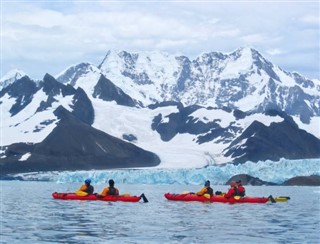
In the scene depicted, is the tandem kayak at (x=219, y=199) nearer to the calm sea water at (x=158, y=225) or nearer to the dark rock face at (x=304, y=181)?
the calm sea water at (x=158, y=225)

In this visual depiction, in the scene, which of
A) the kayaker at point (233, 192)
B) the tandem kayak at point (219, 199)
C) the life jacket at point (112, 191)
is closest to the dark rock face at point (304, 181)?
the tandem kayak at point (219, 199)

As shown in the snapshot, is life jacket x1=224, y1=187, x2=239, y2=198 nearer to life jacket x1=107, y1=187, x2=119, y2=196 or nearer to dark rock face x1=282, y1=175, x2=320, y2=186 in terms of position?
life jacket x1=107, y1=187, x2=119, y2=196

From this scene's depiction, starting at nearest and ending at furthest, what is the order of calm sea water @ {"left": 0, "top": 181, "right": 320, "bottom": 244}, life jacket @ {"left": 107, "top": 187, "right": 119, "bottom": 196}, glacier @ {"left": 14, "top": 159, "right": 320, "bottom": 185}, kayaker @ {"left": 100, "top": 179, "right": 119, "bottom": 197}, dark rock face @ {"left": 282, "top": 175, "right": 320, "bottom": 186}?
calm sea water @ {"left": 0, "top": 181, "right": 320, "bottom": 244}, kayaker @ {"left": 100, "top": 179, "right": 119, "bottom": 197}, life jacket @ {"left": 107, "top": 187, "right": 119, "bottom": 196}, glacier @ {"left": 14, "top": 159, "right": 320, "bottom": 185}, dark rock face @ {"left": 282, "top": 175, "right": 320, "bottom": 186}

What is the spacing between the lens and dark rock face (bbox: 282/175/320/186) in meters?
184

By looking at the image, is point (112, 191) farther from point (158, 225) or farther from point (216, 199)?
point (158, 225)

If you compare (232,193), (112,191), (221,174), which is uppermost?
(221,174)

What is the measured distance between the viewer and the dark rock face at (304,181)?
604 ft

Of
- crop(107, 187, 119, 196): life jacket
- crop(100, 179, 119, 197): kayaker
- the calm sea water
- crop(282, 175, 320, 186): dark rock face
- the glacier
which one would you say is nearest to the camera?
the calm sea water

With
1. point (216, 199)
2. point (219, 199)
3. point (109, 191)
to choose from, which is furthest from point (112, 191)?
point (219, 199)

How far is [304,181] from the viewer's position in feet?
608

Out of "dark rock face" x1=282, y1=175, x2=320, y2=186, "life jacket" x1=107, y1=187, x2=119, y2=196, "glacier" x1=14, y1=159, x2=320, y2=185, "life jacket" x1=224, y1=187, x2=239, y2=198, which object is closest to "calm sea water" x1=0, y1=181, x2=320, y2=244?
"life jacket" x1=107, y1=187, x2=119, y2=196

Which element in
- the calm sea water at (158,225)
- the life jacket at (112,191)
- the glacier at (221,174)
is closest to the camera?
the calm sea water at (158,225)

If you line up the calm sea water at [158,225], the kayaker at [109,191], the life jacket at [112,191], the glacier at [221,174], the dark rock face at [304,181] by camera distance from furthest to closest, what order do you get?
the dark rock face at [304,181] → the glacier at [221,174] → the life jacket at [112,191] → the kayaker at [109,191] → the calm sea water at [158,225]

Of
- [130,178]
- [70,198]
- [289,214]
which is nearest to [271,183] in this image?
[130,178]
